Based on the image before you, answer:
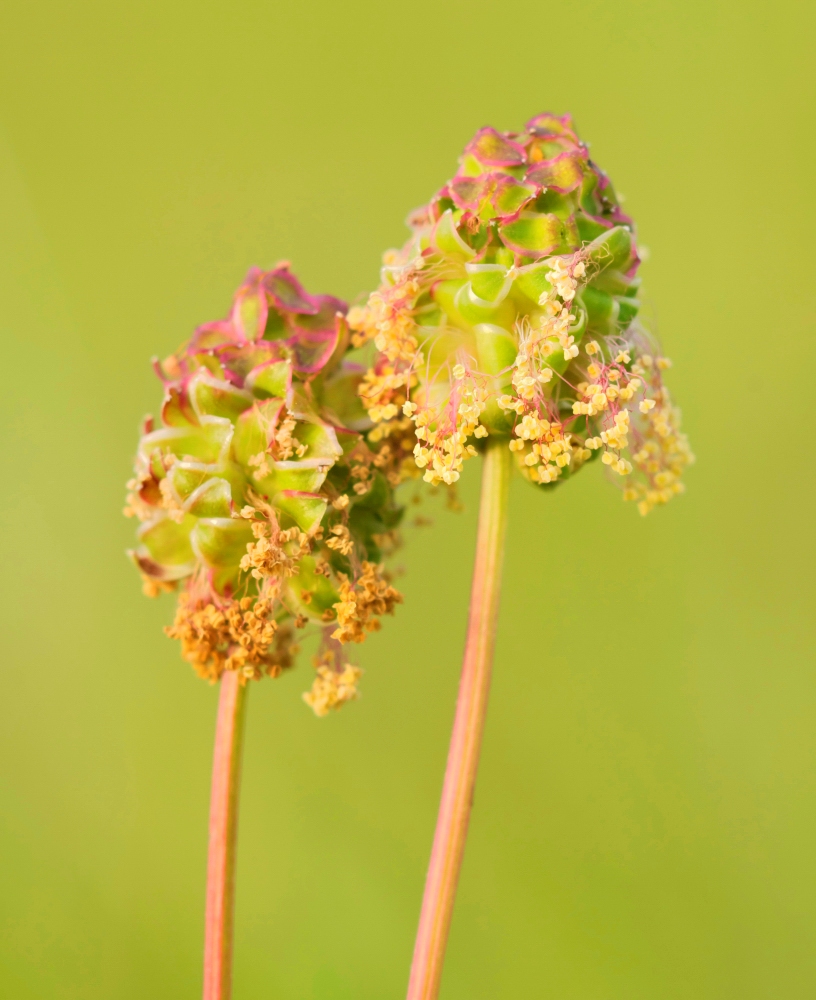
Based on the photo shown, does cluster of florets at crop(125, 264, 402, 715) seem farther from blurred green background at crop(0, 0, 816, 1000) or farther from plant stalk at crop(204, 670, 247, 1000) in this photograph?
blurred green background at crop(0, 0, 816, 1000)

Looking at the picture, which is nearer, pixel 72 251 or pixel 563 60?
pixel 72 251

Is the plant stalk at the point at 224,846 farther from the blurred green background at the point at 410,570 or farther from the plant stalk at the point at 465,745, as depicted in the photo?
the blurred green background at the point at 410,570

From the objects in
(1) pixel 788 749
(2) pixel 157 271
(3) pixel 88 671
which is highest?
(2) pixel 157 271

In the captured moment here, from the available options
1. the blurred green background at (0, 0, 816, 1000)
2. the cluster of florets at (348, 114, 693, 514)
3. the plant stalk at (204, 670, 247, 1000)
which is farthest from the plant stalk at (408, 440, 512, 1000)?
the blurred green background at (0, 0, 816, 1000)

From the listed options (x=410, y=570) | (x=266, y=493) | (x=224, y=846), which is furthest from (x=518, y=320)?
(x=410, y=570)

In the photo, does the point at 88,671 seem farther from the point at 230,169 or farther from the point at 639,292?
the point at 639,292

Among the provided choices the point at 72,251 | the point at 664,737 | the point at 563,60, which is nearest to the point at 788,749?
the point at 664,737

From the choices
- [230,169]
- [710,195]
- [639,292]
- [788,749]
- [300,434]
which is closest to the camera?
[300,434]
